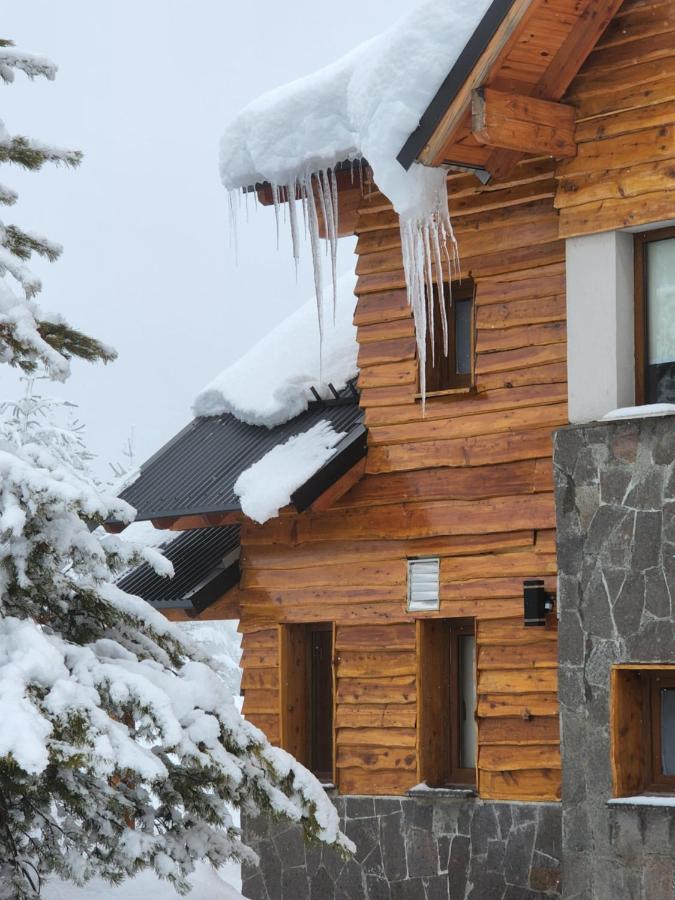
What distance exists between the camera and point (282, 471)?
13.3 m

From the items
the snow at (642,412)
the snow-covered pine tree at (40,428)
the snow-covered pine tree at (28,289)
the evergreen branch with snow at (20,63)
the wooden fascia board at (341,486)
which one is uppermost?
the snow-covered pine tree at (40,428)

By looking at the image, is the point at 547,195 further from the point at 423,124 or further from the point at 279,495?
the point at 279,495

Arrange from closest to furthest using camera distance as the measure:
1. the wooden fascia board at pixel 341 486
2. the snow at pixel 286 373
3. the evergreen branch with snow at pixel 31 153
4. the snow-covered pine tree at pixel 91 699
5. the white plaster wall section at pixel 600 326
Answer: the snow-covered pine tree at pixel 91 699 < the evergreen branch with snow at pixel 31 153 < the white plaster wall section at pixel 600 326 < the wooden fascia board at pixel 341 486 < the snow at pixel 286 373

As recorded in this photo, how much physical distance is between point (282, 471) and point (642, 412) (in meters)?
3.30

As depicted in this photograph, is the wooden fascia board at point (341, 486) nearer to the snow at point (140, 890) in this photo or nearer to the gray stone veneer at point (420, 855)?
the gray stone veneer at point (420, 855)

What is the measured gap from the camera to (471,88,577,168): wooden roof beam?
1128 centimetres

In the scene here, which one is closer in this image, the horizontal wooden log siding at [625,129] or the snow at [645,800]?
the snow at [645,800]

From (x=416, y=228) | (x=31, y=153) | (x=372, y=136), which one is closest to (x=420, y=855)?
(x=416, y=228)

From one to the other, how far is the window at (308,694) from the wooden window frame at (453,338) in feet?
7.77

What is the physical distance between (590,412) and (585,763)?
8.01 feet

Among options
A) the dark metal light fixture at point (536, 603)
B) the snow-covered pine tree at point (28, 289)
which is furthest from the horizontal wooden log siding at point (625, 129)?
the snow-covered pine tree at point (28, 289)

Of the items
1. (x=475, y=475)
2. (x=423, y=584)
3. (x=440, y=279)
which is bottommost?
(x=423, y=584)

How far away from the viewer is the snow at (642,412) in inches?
436

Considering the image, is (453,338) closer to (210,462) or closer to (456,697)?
(210,462)
